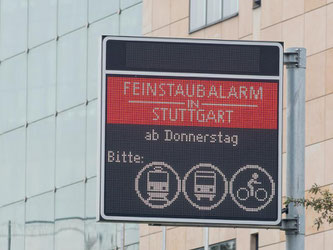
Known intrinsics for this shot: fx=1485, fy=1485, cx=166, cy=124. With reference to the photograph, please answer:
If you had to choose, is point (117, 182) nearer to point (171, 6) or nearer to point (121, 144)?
point (121, 144)

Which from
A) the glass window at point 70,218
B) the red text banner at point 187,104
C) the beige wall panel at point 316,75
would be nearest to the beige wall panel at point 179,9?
the beige wall panel at point 316,75

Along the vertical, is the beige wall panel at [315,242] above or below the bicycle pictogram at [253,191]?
below

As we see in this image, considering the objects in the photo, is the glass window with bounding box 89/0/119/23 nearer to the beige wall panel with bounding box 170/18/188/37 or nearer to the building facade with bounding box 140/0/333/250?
the building facade with bounding box 140/0/333/250

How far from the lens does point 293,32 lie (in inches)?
1278

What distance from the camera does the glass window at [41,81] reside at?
4331 cm

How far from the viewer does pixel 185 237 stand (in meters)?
36.9

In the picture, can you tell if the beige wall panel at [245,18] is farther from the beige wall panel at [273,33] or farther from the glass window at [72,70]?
the glass window at [72,70]

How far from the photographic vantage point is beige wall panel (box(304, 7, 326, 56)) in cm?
3136

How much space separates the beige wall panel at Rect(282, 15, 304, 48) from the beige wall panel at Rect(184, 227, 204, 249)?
5934 mm

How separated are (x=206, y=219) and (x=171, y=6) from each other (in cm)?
2559

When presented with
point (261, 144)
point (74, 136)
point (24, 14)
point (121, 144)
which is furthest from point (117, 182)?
point (24, 14)

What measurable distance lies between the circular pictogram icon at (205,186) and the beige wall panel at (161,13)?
25368 mm

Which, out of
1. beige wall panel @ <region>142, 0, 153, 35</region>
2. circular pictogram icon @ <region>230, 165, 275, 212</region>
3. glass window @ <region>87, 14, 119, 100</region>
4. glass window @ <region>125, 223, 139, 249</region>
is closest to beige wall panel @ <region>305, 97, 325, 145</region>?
beige wall panel @ <region>142, 0, 153, 35</region>

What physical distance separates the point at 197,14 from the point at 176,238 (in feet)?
18.4
